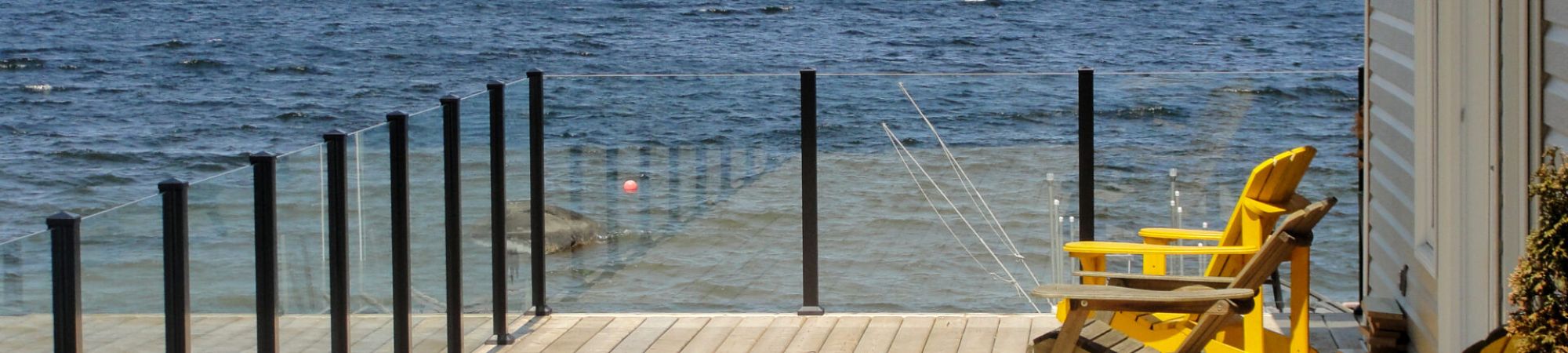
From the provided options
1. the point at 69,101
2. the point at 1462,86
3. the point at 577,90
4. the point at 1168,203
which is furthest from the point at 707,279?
the point at 69,101

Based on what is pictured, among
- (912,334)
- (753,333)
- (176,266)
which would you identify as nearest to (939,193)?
(912,334)

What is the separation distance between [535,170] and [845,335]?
1238 millimetres

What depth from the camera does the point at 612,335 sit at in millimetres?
5383

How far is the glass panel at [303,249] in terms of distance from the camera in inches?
144

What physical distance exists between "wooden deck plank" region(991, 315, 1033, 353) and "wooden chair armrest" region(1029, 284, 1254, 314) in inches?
40.1

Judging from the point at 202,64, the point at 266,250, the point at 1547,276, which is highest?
the point at 1547,276

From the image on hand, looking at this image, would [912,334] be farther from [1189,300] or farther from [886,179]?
[1189,300]

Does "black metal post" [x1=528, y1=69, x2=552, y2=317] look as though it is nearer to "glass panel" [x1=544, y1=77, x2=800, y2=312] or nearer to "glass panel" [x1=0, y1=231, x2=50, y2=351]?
"glass panel" [x1=544, y1=77, x2=800, y2=312]

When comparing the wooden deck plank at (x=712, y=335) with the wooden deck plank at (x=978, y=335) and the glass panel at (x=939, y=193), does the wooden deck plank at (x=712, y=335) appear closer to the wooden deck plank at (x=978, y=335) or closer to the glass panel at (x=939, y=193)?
the glass panel at (x=939, y=193)

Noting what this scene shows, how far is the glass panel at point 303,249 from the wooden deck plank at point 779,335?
1632 mm

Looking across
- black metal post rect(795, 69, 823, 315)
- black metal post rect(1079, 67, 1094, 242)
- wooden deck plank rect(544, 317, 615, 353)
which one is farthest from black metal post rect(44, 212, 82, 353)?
black metal post rect(1079, 67, 1094, 242)

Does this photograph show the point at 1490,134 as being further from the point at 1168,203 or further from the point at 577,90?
the point at 577,90

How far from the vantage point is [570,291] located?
5.75m

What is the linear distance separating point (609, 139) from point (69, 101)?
2606cm
